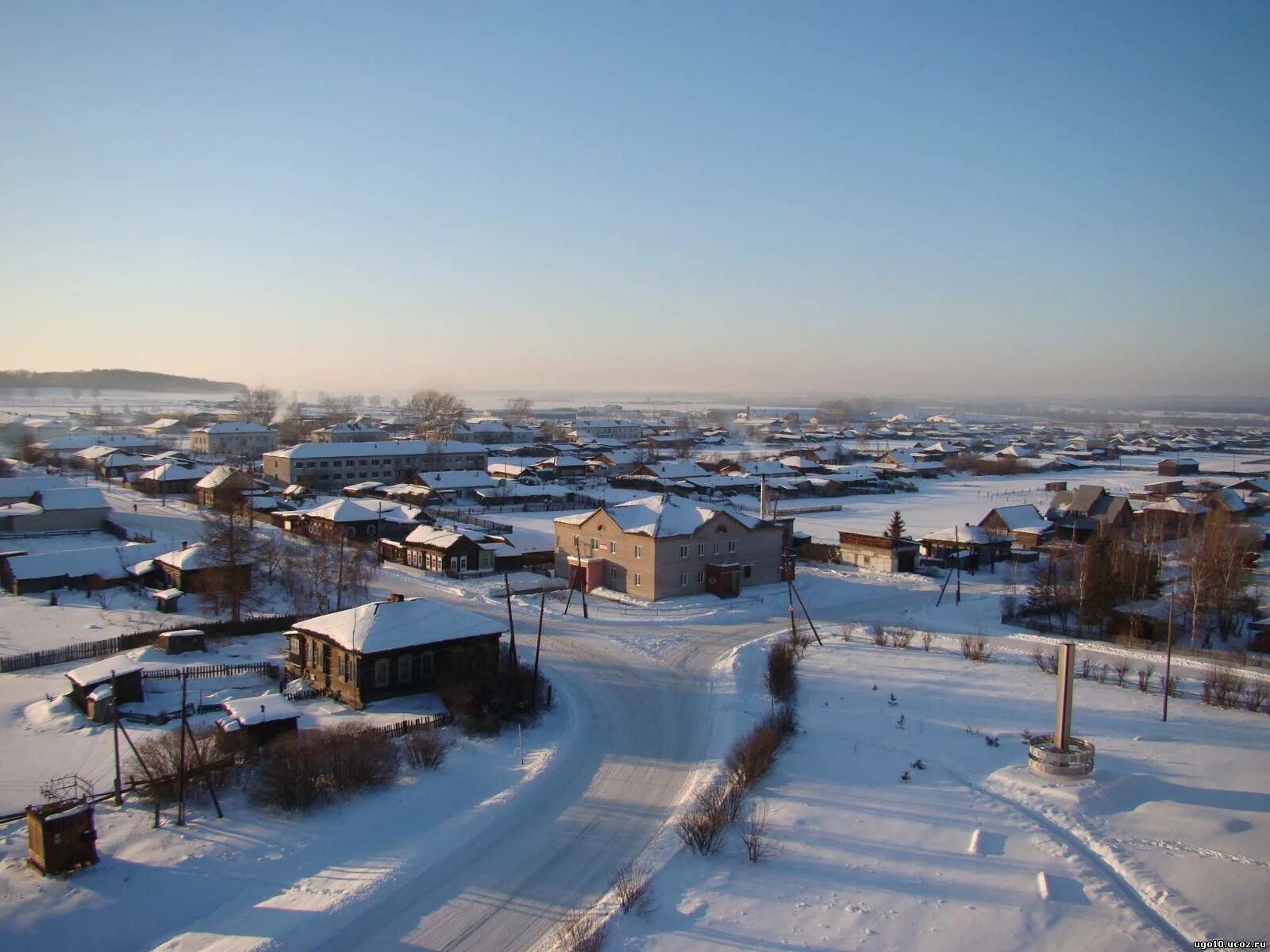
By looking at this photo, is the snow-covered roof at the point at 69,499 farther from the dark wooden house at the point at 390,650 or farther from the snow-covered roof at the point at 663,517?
the dark wooden house at the point at 390,650

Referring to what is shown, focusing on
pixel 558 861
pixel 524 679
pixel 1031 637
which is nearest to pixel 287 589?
pixel 524 679

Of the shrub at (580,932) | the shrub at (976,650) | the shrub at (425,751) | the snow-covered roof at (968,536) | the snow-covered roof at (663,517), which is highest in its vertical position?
the snow-covered roof at (663,517)

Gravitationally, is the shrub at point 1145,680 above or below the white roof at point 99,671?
below

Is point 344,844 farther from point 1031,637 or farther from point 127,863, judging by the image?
point 1031,637

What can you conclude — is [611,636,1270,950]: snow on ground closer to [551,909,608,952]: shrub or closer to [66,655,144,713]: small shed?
[551,909,608,952]: shrub

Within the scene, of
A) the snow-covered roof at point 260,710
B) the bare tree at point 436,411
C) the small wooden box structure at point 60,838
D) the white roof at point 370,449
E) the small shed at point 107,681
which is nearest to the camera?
the small wooden box structure at point 60,838

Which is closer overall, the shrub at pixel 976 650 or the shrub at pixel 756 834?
the shrub at pixel 756 834

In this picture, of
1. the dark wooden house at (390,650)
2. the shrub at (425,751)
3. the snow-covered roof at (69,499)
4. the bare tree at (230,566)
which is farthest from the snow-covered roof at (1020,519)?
the snow-covered roof at (69,499)
